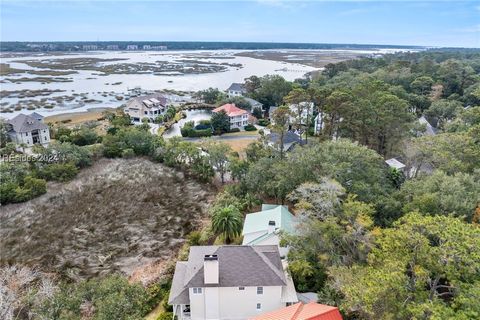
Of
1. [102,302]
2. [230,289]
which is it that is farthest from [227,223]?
[102,302]

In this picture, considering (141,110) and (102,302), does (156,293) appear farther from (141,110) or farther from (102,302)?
(141,110)

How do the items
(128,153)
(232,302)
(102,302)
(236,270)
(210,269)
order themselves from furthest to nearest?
1. (128,153)
2. (236,270)
3. (232,302)
4. (210,269)
5. (102,302)

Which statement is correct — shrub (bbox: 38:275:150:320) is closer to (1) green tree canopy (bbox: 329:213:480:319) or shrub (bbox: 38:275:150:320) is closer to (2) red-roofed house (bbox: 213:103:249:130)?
(1) green tree canopy (bbox: 329:213:480:319)

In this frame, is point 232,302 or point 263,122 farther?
point 263,122

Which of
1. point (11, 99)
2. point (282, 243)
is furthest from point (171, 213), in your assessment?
point (11, 99)

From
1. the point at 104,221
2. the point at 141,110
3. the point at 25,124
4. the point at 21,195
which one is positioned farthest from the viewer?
the point at 141,110

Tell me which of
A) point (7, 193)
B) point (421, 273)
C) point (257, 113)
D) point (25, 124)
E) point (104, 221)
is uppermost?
point (421, 273)

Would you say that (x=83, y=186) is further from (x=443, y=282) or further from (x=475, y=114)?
(x=475, y=114)

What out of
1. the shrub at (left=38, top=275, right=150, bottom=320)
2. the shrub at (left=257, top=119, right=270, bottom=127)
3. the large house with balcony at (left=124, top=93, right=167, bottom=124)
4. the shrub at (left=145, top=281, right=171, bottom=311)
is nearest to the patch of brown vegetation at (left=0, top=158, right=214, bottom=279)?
the shrub at (left=145, top=281, right=171, bottom=311)
